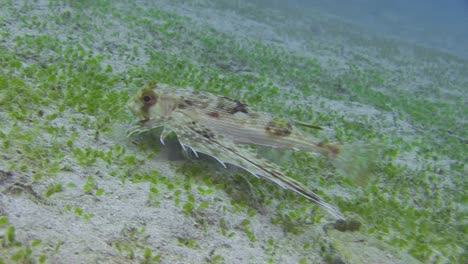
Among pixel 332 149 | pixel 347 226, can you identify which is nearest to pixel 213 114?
pixel 332 149

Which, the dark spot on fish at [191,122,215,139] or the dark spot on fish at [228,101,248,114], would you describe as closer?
the dark spot on fish at [191,122,215,139]

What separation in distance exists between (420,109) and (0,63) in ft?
47.4

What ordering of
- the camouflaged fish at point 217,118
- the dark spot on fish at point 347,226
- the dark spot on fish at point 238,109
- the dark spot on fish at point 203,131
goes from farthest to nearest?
1. the dark spot on fish at point 238,109
2. the camouflaged fish at point 217,118
3. the dark spot on fish at point 347,226
4. the dark spot on fish at point 203,131

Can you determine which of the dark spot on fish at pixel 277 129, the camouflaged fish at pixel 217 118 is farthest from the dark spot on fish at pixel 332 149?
the dark spot on fish at pixel 277 129

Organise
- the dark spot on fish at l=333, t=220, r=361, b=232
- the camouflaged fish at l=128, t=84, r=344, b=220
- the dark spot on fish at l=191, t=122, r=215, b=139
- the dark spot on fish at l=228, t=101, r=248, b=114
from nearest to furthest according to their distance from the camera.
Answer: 1. the dark spot on fish at l=191, t=122, r=215, b=139
2. the dark spot on fish at l=333, t=220, r=361, b=232
3. the camouflaged fish at l=128, t=84, r=344, b=220
4. the dark spot on fish at l=228, t=101, r=248, b=114

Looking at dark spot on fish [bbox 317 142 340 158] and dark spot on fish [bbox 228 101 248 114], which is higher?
dark spot on fish [bbox 228 101 248 114]

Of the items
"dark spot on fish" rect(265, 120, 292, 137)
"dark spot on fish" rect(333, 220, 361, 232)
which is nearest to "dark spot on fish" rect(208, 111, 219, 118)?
"dark spot on fish" rect(265, 120, 292, 137)

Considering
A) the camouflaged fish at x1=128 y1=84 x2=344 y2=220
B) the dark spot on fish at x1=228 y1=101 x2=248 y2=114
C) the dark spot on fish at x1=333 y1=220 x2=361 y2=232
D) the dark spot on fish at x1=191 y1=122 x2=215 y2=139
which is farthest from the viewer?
the dark spot on fish at x1=228 y1=101 x2=248 y2=114

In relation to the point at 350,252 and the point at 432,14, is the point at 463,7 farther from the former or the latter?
the point at 350,252

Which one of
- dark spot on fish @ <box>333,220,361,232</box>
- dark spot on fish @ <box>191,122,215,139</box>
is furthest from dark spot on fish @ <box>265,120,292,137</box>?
dark spot on fish @ <box>333,220,361,232</box>

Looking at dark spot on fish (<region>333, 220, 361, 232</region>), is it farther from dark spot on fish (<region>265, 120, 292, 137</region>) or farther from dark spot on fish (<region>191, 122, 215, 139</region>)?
dark spot on fish (<region>191, 122, 215, 139</region>)

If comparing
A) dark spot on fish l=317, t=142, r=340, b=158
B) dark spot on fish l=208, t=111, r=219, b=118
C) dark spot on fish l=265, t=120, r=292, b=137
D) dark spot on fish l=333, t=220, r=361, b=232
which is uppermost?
dark spot on fish l=208, t=111, r=219, b=118

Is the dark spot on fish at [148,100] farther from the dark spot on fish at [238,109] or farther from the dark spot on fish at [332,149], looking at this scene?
the dark spot on fish at [332,149]

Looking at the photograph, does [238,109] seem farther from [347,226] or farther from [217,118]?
[347,226]
